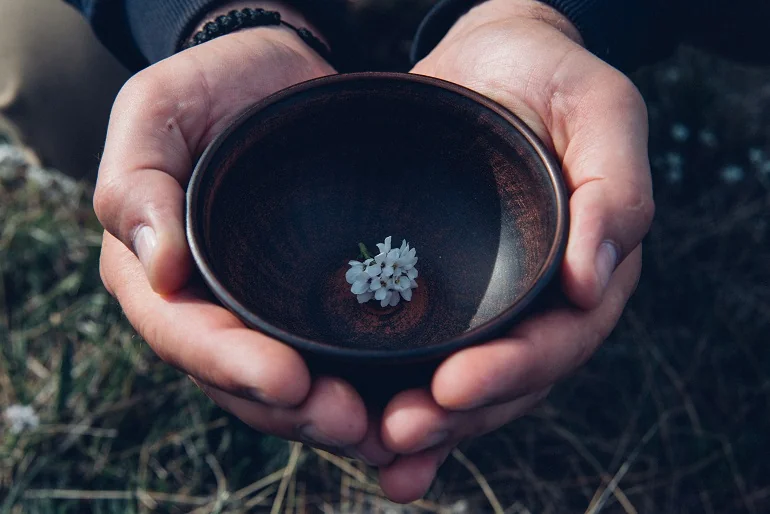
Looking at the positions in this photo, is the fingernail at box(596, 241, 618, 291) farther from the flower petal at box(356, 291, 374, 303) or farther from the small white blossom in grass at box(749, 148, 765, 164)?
the small white blossom in grass at box(749, 148, 765, 164)

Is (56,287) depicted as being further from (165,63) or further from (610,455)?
(610,455)

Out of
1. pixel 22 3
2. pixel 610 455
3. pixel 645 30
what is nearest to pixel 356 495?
pixel 610 455

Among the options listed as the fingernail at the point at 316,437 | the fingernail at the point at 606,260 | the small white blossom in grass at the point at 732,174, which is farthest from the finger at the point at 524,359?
the small white blossom in grass at the point at 732,174

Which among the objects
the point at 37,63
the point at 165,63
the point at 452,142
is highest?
the point at 165,63

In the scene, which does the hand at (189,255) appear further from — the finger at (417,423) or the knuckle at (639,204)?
the knuckle at (639,204)

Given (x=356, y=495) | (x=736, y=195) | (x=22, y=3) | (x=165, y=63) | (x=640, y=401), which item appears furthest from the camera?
(x=736, y=195)
